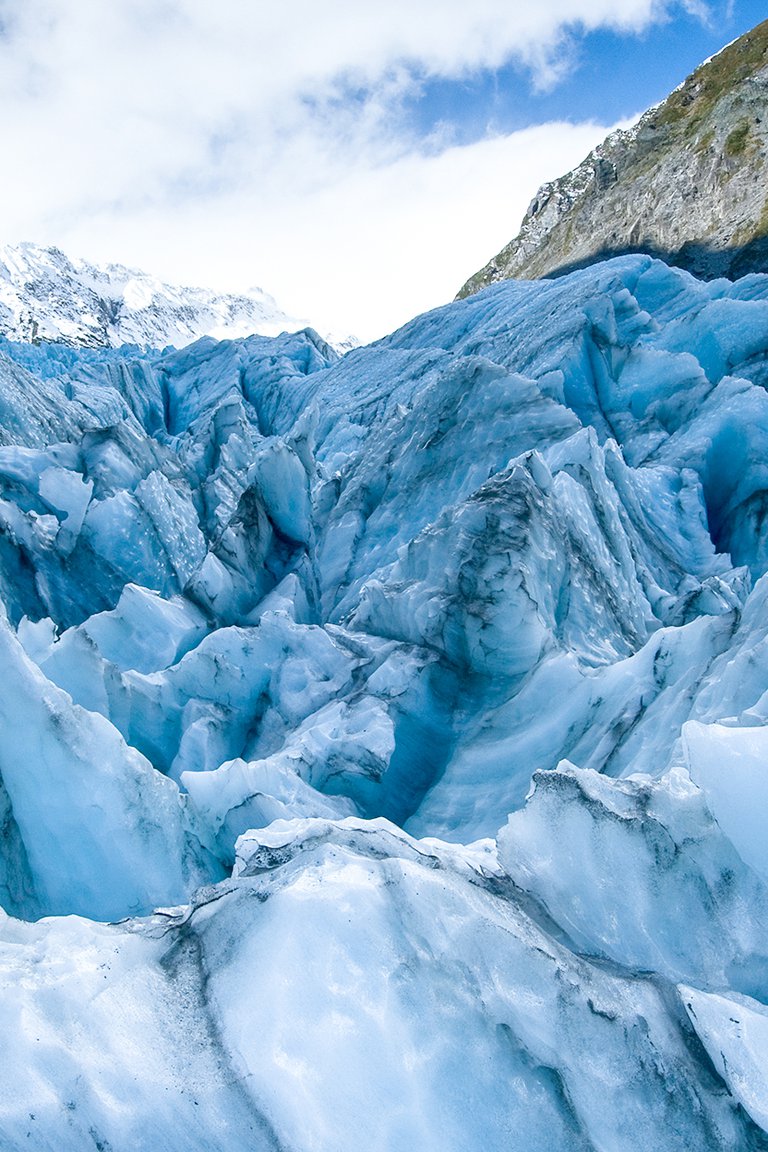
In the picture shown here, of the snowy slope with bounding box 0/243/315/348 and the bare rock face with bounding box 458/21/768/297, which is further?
the snowy slope with bounding box 0/243/315/348

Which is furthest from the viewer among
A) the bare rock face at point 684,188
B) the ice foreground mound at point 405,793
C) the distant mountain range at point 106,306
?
the distant mountain range at point 106,306

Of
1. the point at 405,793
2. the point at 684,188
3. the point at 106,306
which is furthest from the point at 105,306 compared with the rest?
the point at 405,793

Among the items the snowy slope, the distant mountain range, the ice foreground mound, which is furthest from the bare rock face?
the snowy slope

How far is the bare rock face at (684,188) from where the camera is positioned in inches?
1368

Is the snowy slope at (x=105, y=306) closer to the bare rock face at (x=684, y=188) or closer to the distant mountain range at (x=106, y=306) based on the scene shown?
the distant mountain range at (x=106, y=306)

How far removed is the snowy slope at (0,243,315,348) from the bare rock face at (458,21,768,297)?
2967 inches

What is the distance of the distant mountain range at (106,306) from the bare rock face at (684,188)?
227 feet

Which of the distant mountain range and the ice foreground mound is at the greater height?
the distant mountain range

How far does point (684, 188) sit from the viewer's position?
128 ft

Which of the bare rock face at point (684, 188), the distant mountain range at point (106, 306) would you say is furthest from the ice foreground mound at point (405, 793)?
the distant mountain range at point (106, 306)

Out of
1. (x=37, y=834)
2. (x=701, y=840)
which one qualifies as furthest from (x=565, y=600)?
(x=37, y=834)

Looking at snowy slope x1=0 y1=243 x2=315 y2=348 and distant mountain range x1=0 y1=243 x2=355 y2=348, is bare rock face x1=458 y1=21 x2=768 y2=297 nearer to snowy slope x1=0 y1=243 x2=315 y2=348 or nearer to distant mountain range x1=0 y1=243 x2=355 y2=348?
distant mountain range x1=0 y1=243 x2=355 y2=348

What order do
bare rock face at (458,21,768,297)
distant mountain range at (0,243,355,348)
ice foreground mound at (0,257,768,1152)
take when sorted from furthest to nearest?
distant mountain range at (0,243,355,348), bare rock face at (458,21,768,297), ice foreground mound at (0,257,768,1152)

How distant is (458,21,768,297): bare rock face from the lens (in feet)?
114
